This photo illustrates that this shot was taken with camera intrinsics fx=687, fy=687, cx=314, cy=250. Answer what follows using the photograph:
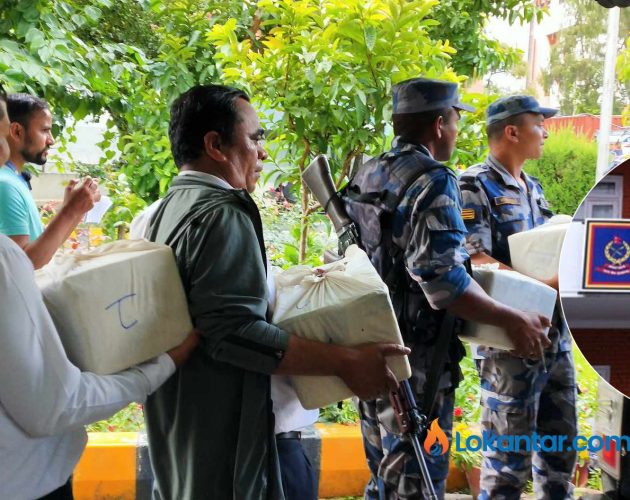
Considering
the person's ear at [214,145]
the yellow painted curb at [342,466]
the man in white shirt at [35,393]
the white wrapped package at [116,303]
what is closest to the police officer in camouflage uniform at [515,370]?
the yellow painted curb at [342,466]

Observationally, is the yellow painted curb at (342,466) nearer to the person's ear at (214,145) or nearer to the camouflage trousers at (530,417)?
the camouflage trousers at (530,417)

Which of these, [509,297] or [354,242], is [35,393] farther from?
[509,297]

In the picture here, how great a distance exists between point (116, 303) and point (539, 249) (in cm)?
138

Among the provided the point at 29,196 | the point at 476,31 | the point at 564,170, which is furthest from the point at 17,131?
the point at 476,31

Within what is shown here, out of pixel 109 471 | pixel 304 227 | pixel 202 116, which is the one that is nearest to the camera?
pixel 202 116

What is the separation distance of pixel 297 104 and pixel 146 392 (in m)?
1.81

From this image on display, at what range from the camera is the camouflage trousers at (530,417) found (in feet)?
7.63

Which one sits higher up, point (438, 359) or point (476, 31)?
point (476, 31)

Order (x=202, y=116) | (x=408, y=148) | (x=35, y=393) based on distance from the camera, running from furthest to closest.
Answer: (x=408, y=148)
(x=202, y=116)
(x=35, y=393)

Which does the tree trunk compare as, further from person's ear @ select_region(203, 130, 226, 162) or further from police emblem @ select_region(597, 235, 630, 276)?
police emblem @ select_region(597, 235, 630, 276)

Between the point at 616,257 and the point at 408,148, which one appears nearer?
the point at 616,257

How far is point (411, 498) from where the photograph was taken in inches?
78.2

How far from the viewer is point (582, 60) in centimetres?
240

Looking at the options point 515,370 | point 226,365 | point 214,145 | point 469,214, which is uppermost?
point 214,145
